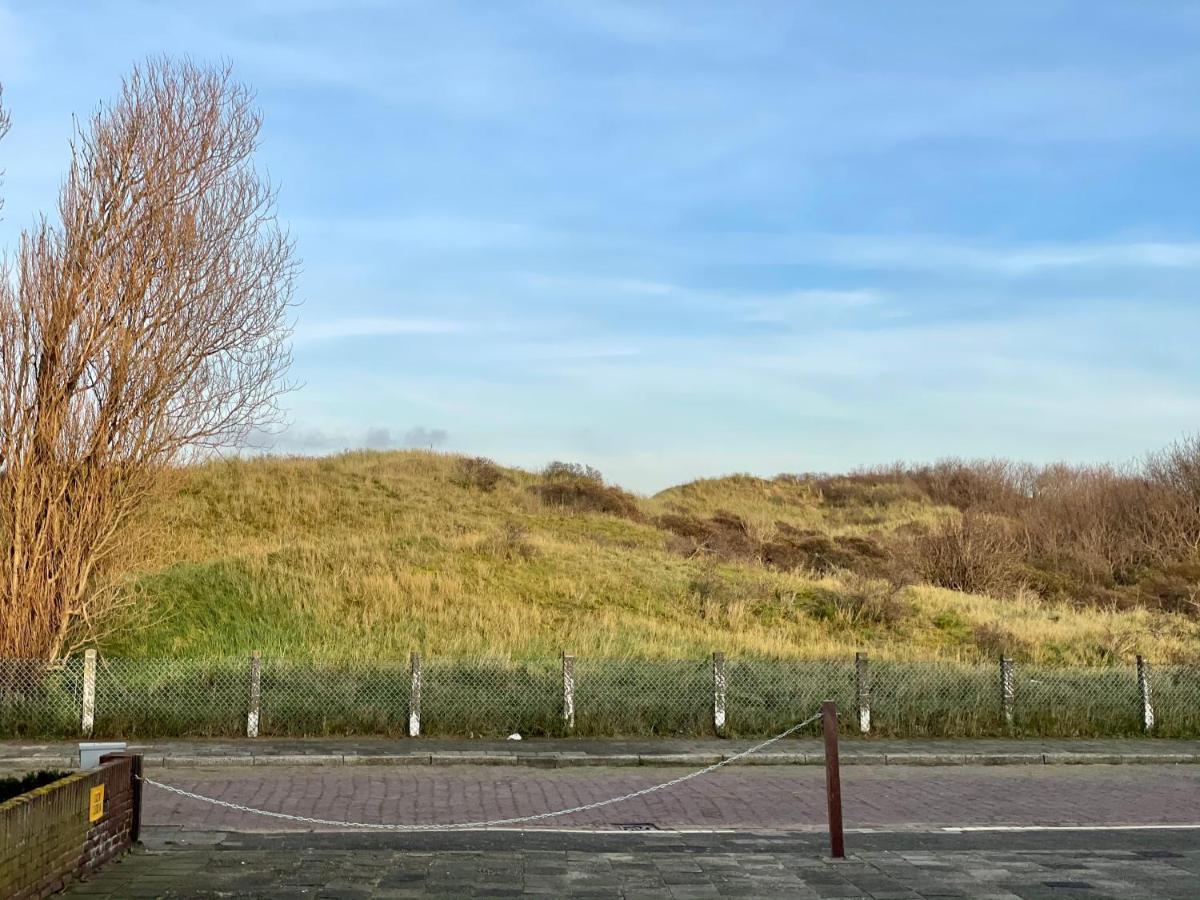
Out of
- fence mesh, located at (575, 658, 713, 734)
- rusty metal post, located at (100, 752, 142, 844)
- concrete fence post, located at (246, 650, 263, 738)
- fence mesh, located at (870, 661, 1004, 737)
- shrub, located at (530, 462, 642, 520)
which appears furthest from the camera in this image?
shrub, located at (530, 462, 642, 520)

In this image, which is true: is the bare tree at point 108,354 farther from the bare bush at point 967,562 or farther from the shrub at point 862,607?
the bare bush at point 967,562

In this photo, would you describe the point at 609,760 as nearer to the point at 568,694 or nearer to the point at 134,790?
the point at 568,694

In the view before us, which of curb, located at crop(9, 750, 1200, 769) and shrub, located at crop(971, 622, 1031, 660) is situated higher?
shrub, located at crop(971, 622, 1031, 660)

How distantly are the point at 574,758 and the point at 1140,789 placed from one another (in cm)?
679

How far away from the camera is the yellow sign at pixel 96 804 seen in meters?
7.61

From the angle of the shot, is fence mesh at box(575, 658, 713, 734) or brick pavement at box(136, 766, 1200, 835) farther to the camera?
fence mesh at box(575, 658, 713, 734)

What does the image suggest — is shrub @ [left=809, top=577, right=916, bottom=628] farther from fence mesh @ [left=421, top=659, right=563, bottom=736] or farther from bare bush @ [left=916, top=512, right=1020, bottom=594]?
bare bush @ [left=916, top=512, right=1020, bottom=594]

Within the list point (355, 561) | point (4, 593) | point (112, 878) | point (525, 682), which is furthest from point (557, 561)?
point (112, 878)

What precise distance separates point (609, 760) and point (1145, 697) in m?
8.78

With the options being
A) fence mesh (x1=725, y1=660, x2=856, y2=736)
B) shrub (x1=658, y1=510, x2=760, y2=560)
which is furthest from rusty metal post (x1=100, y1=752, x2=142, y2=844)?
shrub (x1=658, y1=510, x2=760, y2=560)

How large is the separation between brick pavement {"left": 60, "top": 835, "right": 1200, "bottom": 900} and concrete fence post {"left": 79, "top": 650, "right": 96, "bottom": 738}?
8.80 m

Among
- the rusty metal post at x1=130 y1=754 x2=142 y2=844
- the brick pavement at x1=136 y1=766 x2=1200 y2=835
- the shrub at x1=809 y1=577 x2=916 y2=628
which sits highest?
the shrub at x1=809 y1=577 x2=916 y2=628

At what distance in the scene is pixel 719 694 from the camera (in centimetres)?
1786

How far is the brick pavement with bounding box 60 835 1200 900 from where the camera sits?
7332mm
